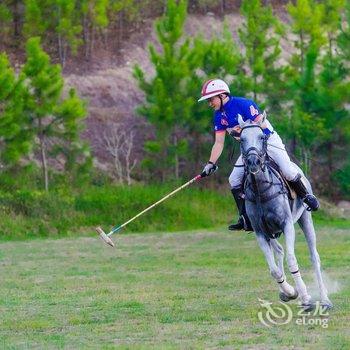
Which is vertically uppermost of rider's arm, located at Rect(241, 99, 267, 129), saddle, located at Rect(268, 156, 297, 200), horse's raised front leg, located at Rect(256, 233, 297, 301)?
rider's arm, located at Rect(241, 99, 267, 129)

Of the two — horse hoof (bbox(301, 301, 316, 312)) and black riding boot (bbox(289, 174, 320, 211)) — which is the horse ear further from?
horse hoof (bbox(301, 301, 316, 312))

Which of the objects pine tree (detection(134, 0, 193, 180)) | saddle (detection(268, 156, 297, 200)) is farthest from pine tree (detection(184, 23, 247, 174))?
saddle (detection(268, 156, 297, 200))

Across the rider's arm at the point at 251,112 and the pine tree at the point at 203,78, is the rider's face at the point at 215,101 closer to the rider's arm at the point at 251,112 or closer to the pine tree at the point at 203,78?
the rider's arm at the point at 251,112

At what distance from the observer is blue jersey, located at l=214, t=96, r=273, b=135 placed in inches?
513

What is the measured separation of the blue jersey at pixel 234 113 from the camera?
513 inches

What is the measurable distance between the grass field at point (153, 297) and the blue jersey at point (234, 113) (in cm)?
211

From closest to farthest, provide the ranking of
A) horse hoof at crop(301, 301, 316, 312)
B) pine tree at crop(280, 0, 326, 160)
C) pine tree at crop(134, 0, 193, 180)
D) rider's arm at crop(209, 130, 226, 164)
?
1. horse hoof at crop(301, 301, 316, 312)
2. rider's arm at crop(209, 130, 226, 164)
3. pine tree at crop(134, 0, 193, 180)
4. pine tree at crop(280, 0, 326, 160)

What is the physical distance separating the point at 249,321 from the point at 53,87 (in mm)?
21487

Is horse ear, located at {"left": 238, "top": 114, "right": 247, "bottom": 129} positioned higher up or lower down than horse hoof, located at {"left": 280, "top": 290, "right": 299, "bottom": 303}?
higher up

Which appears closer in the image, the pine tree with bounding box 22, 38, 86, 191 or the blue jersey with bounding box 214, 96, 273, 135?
the blue jersey with bounding box 214, 96, 273, 135

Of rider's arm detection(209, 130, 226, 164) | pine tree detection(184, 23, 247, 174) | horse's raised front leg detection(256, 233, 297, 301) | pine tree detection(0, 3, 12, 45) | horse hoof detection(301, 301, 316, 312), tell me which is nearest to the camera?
horse hoof detection(301, 301, 316, 312)

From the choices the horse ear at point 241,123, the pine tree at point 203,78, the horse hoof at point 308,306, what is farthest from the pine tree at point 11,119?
the horse hoof at point 308,306

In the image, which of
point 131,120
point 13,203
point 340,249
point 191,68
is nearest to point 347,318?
point 340,249

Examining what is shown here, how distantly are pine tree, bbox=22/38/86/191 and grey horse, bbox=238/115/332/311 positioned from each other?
1990cm
